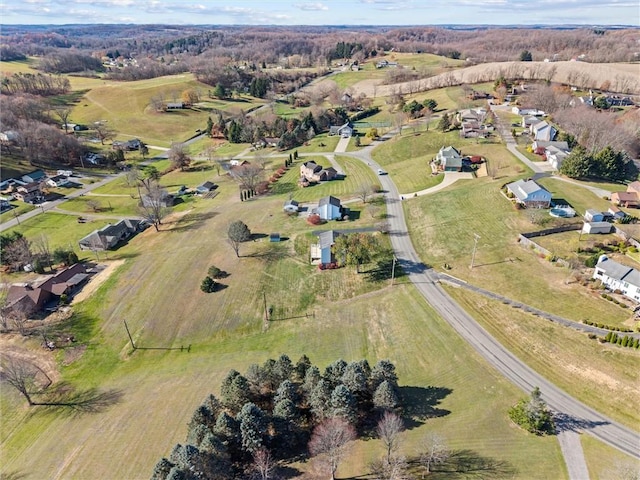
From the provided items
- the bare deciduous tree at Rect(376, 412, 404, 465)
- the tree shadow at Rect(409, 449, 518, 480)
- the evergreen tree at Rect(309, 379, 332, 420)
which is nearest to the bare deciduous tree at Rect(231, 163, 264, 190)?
the evergreen tree at Rect(309, 379, 332, 420)

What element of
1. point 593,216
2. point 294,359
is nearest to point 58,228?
point 294,359

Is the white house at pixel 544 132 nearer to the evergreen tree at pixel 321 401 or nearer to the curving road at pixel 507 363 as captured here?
the curving road at pixel 507 363

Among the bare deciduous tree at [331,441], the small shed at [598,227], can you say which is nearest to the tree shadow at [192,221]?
the bare deciduous tree at [331,441]

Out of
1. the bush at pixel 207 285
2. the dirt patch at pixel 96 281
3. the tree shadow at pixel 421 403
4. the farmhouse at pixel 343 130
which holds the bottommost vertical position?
the dirt patch at pixel 96 281

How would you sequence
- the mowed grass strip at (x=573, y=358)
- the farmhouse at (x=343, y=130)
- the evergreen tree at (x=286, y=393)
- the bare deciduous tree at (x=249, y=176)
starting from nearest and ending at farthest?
the evergreen tree at (x=286, y=393), the mowed grass strip at (x=573, y=358), the bare deciduous tree at (x=249, y=176), the farmhouse at (x=343, y=130)

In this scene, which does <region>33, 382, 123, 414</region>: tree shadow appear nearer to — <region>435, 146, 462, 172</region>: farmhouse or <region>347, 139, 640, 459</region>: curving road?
<region>347, 139, 640, 459</region>: curving road

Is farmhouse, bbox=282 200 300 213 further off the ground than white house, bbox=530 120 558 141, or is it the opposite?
white house, bbox=530 120 558 141

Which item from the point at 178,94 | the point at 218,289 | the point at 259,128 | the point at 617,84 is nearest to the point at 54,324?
the point at 218,289
